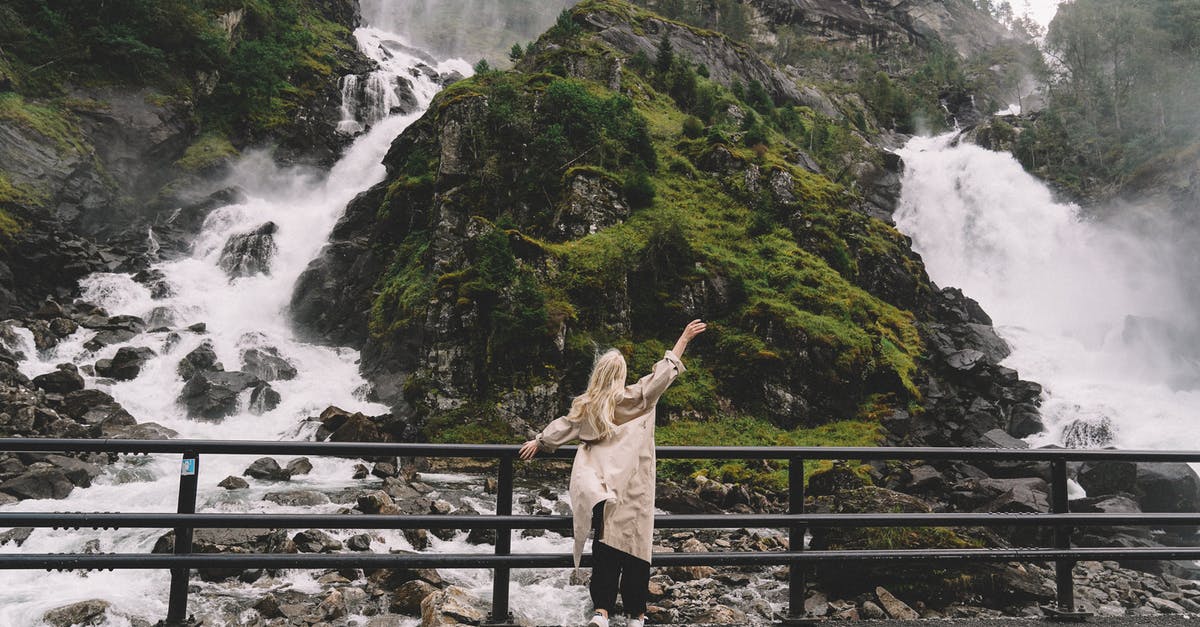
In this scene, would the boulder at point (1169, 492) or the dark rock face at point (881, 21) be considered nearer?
the boulder at point (1169, 492)

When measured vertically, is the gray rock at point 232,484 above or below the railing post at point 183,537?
below

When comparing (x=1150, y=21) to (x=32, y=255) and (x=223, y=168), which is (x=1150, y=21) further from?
(x=32, y=255)

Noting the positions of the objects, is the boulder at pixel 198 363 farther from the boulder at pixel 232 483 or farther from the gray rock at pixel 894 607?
the gray rock at pixel 894 607

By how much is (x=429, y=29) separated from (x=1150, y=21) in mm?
85318

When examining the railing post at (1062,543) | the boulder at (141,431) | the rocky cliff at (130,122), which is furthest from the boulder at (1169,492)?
the rocky cliff at (130,122)

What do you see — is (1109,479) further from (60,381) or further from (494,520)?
(60,381)

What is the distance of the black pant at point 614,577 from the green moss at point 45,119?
4206 centimetres

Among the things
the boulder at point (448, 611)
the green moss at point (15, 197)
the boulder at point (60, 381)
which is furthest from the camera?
the green moss at point (15, 197)

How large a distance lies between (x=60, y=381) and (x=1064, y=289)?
4576cm

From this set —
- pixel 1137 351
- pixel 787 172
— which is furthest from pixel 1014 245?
pixel 787 172

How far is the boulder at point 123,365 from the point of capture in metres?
23.4

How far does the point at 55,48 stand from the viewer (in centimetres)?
3831

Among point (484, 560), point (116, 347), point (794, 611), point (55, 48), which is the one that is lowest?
point (794, 611)

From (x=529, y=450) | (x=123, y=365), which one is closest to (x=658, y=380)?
(x=529, y=450)
